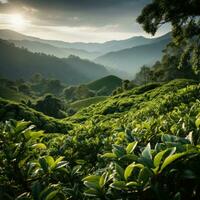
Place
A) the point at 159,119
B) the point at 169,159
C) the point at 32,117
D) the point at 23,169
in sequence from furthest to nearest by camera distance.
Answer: the point at 32,117
the point at 159,119
the point at 23,169
the point at 169,159

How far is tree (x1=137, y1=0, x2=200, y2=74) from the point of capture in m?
19.8

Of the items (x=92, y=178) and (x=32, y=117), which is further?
(x=32, y=117)

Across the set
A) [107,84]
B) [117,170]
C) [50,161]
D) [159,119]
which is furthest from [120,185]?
[107,84]

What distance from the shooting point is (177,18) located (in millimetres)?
20984

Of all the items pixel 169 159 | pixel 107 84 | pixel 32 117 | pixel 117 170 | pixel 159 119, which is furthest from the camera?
pixel 107 84

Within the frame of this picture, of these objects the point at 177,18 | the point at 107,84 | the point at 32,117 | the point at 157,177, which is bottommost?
the point at 107,84

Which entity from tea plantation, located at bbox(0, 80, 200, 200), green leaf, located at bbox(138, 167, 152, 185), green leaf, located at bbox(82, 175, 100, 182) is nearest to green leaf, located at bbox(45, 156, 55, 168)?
tea plantation, located at bbox(0, 80, 200, 200)

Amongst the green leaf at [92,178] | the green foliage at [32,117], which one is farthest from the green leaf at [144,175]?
the green foliage at [32,117]

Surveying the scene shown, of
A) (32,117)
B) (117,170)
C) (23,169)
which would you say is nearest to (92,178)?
(117,170)

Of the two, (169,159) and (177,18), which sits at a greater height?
(177,18)

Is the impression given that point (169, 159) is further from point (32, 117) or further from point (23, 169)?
point (32, 117)

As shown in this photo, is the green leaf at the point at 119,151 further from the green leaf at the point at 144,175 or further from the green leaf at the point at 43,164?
the green leaf at the point at 43,164

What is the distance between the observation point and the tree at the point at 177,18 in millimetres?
19812

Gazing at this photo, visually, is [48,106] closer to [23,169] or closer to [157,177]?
[23,169]
